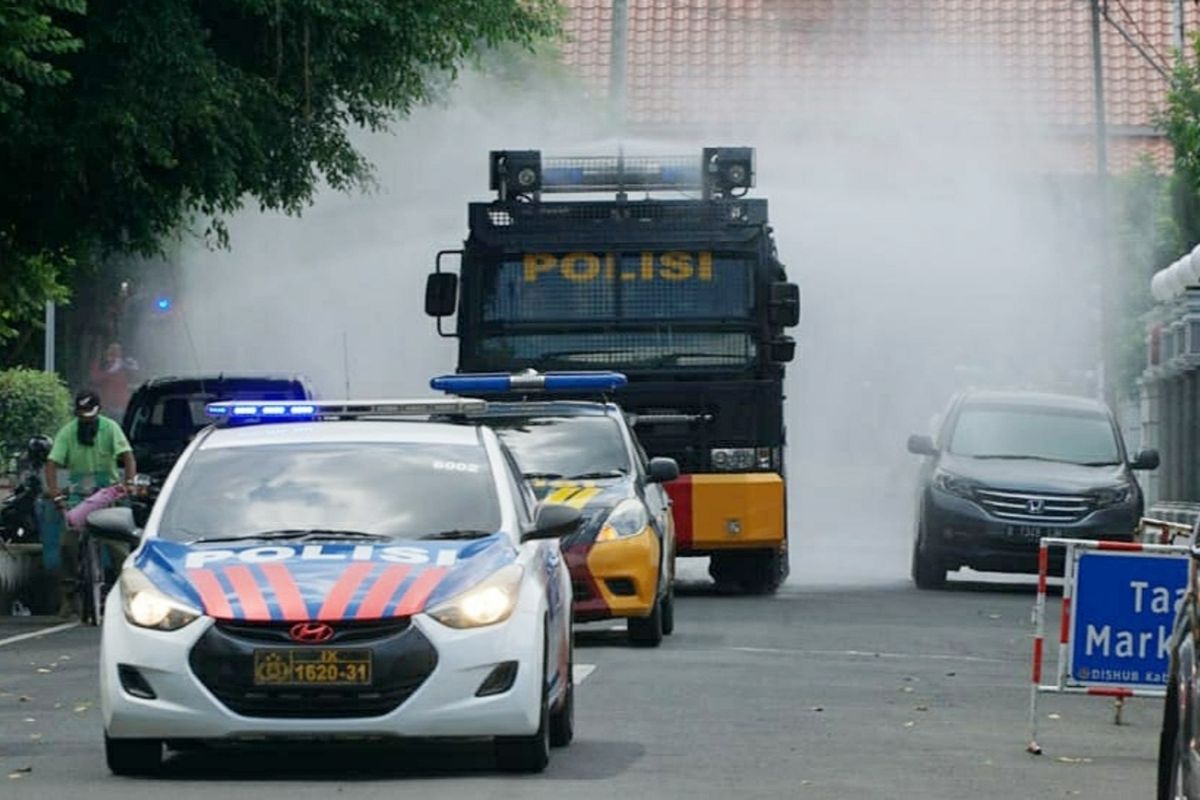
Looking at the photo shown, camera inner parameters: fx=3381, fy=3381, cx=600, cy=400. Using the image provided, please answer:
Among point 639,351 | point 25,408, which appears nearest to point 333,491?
point 639,351

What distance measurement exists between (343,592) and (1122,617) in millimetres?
4307

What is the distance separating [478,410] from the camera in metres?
14.7

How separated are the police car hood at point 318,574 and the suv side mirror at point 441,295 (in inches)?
530

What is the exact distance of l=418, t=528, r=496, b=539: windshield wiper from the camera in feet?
44.8

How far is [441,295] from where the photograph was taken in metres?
27.0

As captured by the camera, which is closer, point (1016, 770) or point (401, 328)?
point (1016, 770)

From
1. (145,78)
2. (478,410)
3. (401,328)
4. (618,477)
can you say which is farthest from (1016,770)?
(401,328)

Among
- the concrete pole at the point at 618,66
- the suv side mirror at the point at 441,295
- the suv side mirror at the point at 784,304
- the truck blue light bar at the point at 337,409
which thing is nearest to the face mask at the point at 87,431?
the suv side mirror at the point at 441,295

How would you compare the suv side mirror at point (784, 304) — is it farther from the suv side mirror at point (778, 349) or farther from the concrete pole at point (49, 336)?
the concrete pole at point (49, 336)

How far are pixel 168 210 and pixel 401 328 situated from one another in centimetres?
1133

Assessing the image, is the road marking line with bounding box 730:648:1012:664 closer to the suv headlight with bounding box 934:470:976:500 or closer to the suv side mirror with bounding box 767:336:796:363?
the suv side mirror with bounding box 767:336:796:363

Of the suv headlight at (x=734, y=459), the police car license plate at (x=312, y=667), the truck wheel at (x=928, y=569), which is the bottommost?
the truck wheel at (x=928, y=569)

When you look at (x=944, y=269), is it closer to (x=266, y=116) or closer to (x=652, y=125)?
(x=266, y=116)

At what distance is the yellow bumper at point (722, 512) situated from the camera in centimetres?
2642
